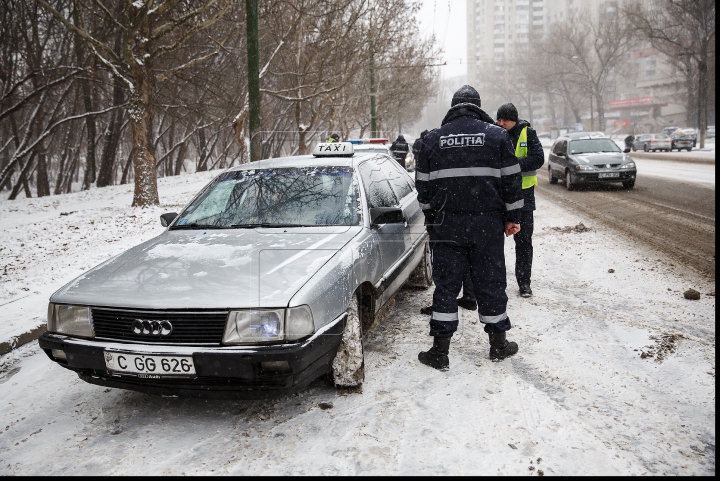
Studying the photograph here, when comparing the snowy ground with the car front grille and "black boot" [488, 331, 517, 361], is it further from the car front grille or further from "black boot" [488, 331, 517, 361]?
the car front grille

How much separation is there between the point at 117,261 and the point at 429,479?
243 centimetres

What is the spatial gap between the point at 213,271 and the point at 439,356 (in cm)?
166

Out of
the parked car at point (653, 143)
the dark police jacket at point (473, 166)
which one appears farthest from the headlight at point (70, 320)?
the parked car at point (653, 143)

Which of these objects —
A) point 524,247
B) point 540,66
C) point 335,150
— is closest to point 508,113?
point 524,247

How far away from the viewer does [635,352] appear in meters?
3.89

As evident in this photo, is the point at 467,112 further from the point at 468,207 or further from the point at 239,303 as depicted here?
the point at 239,303

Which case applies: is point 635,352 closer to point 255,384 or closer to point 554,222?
point 255,384

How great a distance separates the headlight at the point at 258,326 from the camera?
2.86 m

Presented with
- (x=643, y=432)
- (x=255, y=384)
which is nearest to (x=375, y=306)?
(x=255, y=384)

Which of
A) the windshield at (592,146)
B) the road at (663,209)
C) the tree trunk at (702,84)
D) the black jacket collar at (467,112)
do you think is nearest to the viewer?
the black jacket collar at (467,112)

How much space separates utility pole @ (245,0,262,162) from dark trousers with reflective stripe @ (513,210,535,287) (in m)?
6.03

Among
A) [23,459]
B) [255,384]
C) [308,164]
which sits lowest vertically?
[23,459]

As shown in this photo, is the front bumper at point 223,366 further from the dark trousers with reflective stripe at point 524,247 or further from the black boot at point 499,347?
the dark trousers with reflective stripe at point 524,247

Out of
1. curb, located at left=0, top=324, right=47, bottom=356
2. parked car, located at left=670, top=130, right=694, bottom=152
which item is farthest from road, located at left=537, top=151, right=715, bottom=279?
parked car, located at left=670, top=130, right=694, bottom=152
